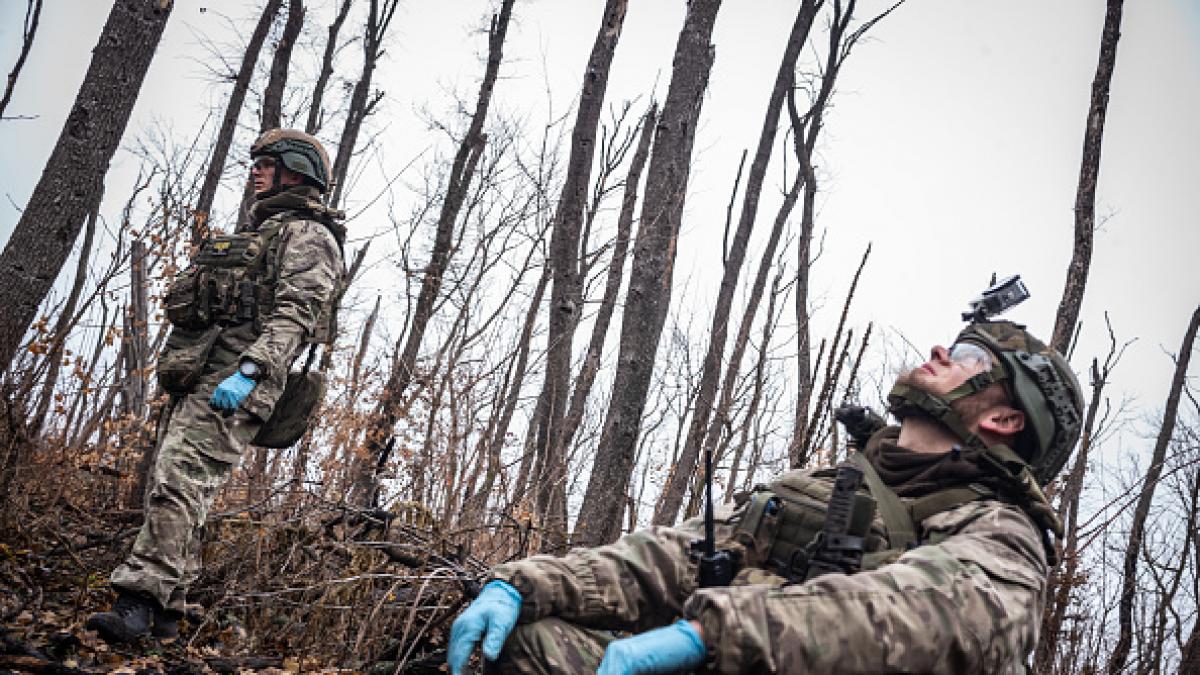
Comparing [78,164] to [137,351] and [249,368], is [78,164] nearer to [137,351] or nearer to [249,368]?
[249,368]

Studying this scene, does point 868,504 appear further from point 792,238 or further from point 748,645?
point 792,238

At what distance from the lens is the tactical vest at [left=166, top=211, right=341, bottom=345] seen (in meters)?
4.42

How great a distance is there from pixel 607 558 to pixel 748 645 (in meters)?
0.69

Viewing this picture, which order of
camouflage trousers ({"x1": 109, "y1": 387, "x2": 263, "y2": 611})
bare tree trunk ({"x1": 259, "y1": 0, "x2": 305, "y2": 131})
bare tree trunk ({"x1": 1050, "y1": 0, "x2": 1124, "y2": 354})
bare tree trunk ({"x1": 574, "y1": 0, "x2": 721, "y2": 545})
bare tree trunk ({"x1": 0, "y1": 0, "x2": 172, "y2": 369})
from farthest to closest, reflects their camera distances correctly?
bare tree trunk ({"x1": 259, "y1": 0, "x2": 305, "y2": 131}) < bare tree trunk ({"x1": 1050, "y1": 0, "x2": 1124, "y2": 354}) < bare tree trunk ({"x1": 574, "y1": 0, "x2": 721, "y2": 545}) < bare tree trunk ({"x1": 0, "y1": 0, "x2": 172, "y2": 369}) < camouflage trousers ({"x1": 109, "y1": 387, "x2": 263, "y2": 611})


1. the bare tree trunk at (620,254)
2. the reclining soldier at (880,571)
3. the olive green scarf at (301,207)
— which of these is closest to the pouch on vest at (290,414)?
the olive green scarf at (301,207)

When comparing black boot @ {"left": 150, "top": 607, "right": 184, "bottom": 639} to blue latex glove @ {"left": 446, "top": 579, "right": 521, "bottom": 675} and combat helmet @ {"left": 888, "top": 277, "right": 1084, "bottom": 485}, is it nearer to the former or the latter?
blue latex glove @ {"left": 446, "top": 579, "right": 521, "bottom": 675}

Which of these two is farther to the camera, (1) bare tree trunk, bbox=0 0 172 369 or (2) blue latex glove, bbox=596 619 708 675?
(1) bare tree trunk, bbox=0 0 172 369

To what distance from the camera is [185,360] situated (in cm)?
427

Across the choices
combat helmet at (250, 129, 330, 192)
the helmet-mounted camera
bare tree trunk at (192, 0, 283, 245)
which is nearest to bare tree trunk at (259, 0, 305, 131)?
bare tree trunk at (192, 0, 283, 245)

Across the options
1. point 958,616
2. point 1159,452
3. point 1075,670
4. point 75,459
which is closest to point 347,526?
point 75,459

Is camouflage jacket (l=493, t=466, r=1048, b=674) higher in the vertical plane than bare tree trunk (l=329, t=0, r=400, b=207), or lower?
lower

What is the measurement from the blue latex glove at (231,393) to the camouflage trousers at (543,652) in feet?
7.29

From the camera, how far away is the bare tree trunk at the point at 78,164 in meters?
5.08

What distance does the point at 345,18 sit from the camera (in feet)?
53.3
